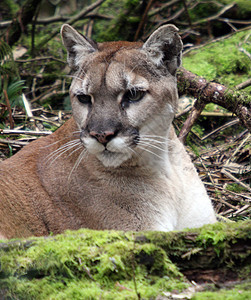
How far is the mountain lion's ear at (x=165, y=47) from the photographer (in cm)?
474

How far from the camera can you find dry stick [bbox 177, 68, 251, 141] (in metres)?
5.46

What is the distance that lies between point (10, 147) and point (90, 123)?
2.65m

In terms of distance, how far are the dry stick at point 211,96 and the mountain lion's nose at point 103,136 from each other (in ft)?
6.44

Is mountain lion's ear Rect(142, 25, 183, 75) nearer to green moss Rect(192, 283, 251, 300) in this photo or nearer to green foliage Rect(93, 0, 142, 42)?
green moss Rect(192, 283, 251, 300)

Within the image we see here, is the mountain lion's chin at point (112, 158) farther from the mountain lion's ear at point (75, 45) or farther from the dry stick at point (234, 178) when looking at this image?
the dry stick at point (234, 178)

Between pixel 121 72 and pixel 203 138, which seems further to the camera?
pixel 203 138

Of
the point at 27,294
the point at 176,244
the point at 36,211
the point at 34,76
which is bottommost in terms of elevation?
the point at 34,76

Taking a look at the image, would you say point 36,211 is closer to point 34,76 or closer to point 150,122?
point 150,122

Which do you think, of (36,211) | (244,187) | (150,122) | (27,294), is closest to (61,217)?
(36,211)

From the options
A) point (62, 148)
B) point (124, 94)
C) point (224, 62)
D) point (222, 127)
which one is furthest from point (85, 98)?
point (224, 62)

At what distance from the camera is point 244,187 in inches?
251

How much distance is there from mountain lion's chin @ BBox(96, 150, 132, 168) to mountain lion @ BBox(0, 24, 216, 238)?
0.01 meters

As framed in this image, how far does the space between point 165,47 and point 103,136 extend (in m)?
1.38

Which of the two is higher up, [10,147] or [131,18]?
[131,18]
